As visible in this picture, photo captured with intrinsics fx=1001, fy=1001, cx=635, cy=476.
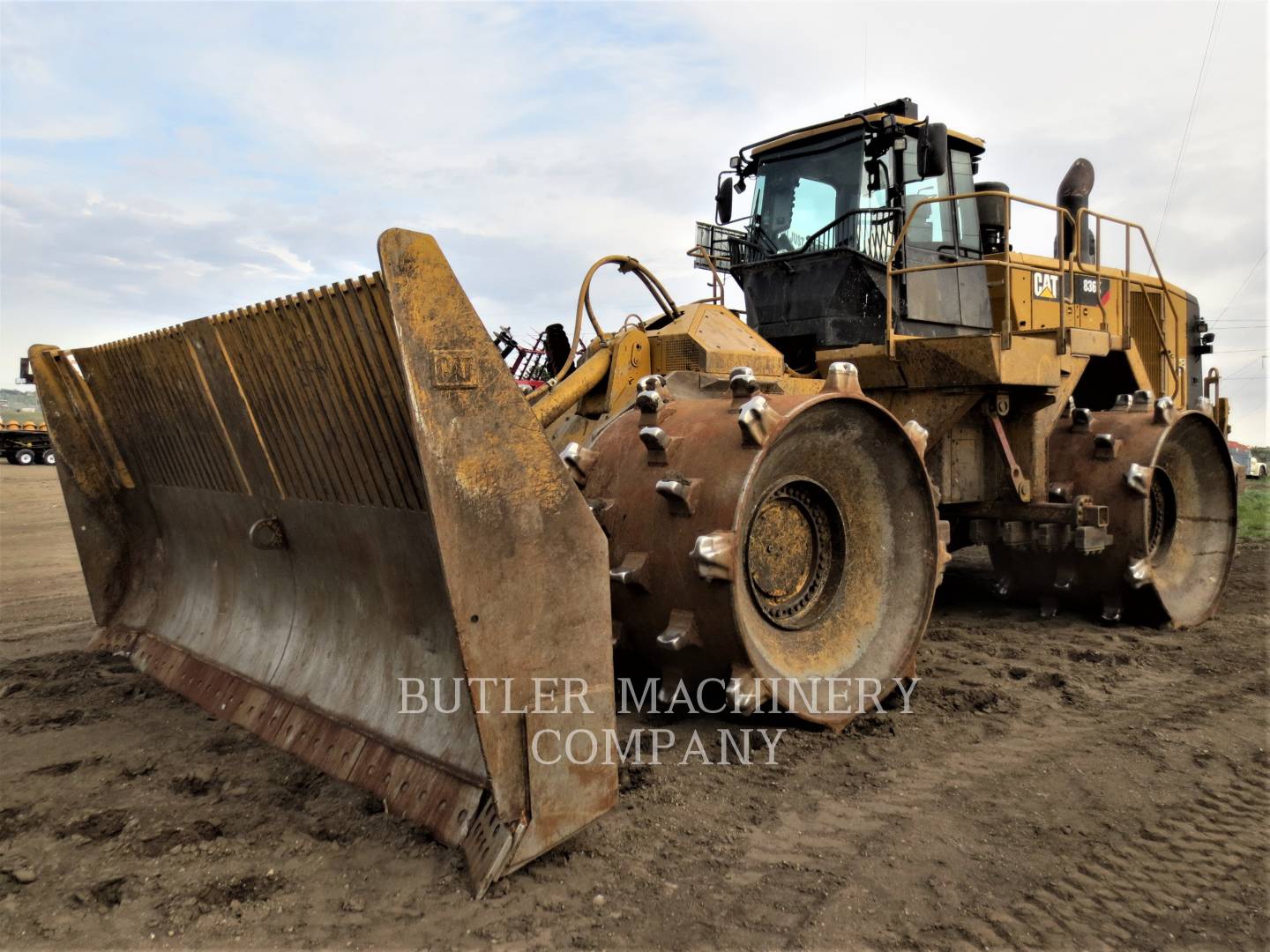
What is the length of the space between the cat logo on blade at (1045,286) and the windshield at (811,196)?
65.8 inches

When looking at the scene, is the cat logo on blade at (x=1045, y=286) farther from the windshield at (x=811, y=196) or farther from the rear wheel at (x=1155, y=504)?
the windshield at (x=811, y=196)

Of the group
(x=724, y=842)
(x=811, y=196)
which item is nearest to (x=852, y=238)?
(x=811, y=196)

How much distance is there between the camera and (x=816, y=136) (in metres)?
5.73

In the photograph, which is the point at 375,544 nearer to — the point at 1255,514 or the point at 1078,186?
the point at 1078,186

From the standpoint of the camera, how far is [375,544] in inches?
131

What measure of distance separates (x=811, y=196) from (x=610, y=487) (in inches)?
111

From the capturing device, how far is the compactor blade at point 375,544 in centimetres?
260

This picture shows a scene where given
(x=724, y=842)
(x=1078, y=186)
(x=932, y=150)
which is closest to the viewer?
(x=724, y=842)

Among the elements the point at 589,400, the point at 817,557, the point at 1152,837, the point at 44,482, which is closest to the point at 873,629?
the point at 817,557

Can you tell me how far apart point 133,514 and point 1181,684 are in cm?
511

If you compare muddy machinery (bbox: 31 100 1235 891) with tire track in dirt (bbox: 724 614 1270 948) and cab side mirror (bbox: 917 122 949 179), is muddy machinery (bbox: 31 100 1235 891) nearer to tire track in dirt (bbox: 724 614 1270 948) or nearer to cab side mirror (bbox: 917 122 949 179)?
cab side mirror (bbox: 917 122 949 179)

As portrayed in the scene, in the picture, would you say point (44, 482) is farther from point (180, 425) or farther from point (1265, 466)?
point (1265, 466)

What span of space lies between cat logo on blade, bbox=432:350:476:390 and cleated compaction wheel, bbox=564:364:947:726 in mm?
978

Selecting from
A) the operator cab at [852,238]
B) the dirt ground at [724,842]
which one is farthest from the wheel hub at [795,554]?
the operator cab at [852,238]
